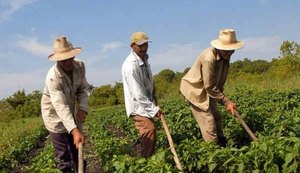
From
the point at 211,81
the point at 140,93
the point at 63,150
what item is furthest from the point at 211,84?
the point at 63,150

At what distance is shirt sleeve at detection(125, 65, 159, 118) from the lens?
5268 mm

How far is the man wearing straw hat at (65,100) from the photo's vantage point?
4.70m

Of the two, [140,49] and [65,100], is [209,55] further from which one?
[65,100]

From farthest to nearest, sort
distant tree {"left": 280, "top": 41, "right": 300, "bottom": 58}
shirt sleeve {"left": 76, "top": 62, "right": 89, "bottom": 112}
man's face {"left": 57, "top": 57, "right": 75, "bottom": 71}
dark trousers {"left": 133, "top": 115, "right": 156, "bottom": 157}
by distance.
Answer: distant tree {"left": 280, "top": 41, "right": 300, "bottom": 58}, dark trousers {"left": 133, "top": 115, "right": 156, "bottom": 157}, shirt sleeve {"left": 76, "top": 62, "right": 89, "bottom": 112}, man's face {"left": 57, "top": 57, "right": 75, "bottom": 71}

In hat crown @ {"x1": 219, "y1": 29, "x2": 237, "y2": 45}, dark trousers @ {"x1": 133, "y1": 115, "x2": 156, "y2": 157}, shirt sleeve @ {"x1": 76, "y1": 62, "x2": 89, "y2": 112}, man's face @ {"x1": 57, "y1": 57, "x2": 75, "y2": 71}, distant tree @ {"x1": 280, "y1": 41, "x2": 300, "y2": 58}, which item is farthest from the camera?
distant tree @ {"x1": 280, "y1": 41, "x2": 300, "y2": 58}

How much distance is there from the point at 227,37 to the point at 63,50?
2044 mm

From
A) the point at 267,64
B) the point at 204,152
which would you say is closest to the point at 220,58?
the point at 204,152

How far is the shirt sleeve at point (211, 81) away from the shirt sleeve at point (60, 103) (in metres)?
1.79

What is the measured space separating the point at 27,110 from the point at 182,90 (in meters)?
36.5

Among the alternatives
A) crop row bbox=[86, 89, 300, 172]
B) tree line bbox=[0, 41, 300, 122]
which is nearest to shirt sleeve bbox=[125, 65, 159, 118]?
crop row bbox=[86, 89, 300, 172]

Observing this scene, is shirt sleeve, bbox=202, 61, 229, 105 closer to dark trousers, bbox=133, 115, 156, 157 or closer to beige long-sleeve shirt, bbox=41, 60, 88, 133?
dark trousers, bbox=133, 115, 156, 157

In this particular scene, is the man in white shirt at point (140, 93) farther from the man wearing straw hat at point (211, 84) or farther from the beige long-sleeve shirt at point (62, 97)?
the man wearing straw hat at point (211, 84)

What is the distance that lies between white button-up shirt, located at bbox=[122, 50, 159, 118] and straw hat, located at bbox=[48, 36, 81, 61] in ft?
2.42

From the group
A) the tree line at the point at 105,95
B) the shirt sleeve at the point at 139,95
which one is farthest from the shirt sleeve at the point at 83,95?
the tree line at the point at 105,95
